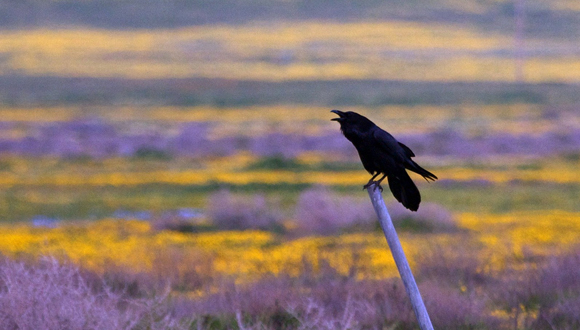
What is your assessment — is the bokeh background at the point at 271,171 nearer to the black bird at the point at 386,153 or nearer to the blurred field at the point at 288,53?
the blurred field at the point at 288,53

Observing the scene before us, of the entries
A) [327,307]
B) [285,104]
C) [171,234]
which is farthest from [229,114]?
[327,307]

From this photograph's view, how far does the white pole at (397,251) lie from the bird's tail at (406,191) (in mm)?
113

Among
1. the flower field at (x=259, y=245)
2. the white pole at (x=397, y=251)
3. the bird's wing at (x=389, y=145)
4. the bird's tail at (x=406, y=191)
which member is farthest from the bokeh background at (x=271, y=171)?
the bird's wing at (x=389, y=145)

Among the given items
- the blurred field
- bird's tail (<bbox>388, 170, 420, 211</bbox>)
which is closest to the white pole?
bird's tail (<bbox>388, 170, 420, 211</bbox>)

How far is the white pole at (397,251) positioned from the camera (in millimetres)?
5621

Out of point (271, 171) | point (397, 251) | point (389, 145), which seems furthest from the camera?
point (271, 171)

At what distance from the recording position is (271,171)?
27594mm

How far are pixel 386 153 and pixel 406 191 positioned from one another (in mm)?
238

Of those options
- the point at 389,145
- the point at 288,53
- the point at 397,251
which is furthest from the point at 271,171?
the point at 288,53

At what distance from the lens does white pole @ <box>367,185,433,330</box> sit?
5621 millimetres

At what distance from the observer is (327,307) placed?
310 inches

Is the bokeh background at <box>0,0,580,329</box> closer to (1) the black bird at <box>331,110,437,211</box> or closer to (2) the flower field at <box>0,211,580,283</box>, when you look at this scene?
(2) the flower field at <box>0,211,580,283</box>

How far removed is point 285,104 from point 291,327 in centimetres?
7340

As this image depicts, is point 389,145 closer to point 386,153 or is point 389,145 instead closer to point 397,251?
point 386,153
